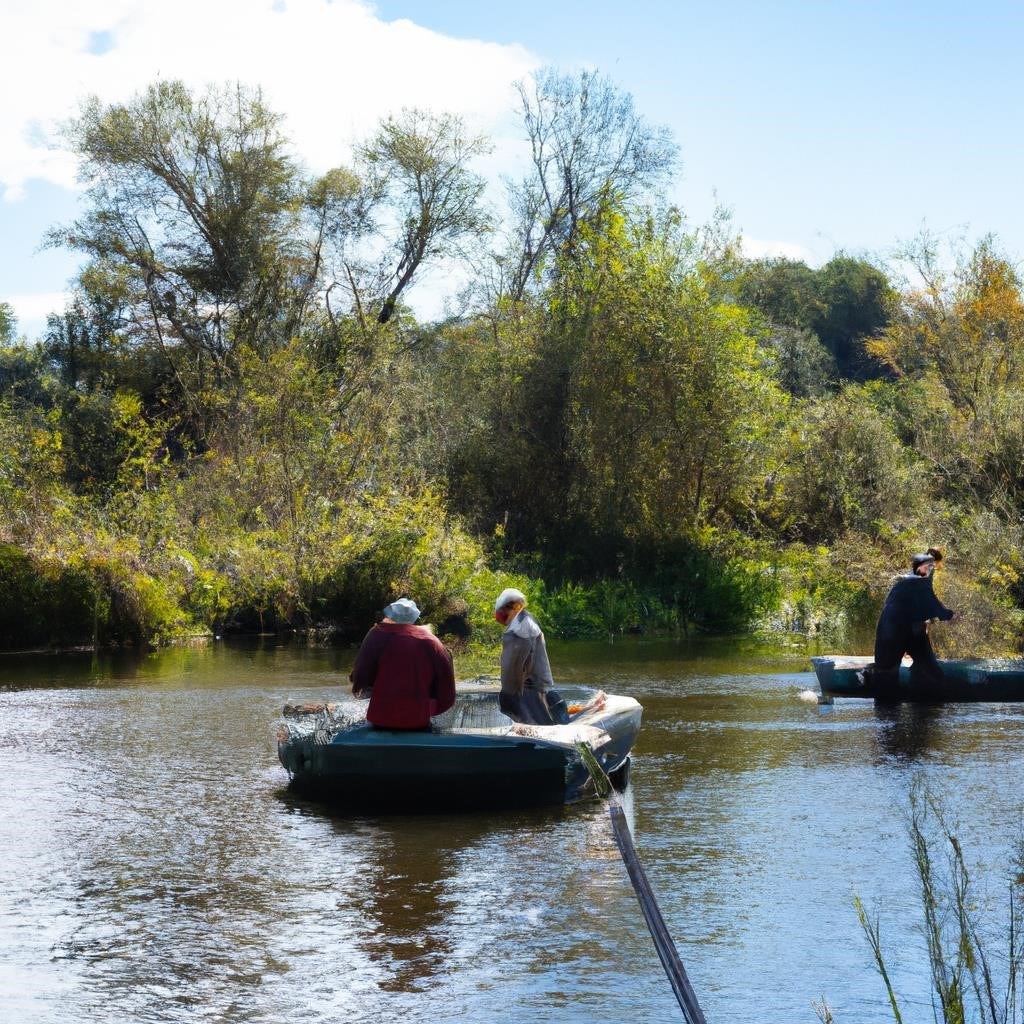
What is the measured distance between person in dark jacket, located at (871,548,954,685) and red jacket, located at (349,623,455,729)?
6.70m

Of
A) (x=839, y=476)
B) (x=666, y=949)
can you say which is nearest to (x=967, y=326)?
(x=839, y=476)

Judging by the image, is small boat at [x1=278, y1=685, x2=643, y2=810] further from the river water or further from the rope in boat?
the rope in boat

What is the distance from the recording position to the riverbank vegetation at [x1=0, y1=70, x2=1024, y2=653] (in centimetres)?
2256

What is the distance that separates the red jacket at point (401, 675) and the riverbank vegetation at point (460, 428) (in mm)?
10246

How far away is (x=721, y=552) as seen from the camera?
92.0 feet

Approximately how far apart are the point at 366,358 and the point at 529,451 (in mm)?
4826

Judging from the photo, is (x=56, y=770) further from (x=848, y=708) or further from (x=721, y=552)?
(x=721, y=552)

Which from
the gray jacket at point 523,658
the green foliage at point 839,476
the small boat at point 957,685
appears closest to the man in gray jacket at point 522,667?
the gray jacket at point 523,658

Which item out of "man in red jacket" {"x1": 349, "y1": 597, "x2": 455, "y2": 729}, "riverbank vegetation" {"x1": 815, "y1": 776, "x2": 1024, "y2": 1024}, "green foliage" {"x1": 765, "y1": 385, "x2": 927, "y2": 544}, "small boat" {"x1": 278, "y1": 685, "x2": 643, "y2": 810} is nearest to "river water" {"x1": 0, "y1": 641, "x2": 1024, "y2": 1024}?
"riverbank vegetation" {"x1": 815, "y1": 776, "x2": 1024, "y2": 1024}

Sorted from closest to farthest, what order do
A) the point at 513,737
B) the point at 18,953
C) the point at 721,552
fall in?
the point at 18,953
the point at 513,737
the point at 721,552

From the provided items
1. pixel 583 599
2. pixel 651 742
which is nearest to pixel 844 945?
pixel 651 742

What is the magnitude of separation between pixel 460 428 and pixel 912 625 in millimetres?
16836

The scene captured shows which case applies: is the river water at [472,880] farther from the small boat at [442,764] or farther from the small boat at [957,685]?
the small boat at [957,685]

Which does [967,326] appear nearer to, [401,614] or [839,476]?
[839,476]
